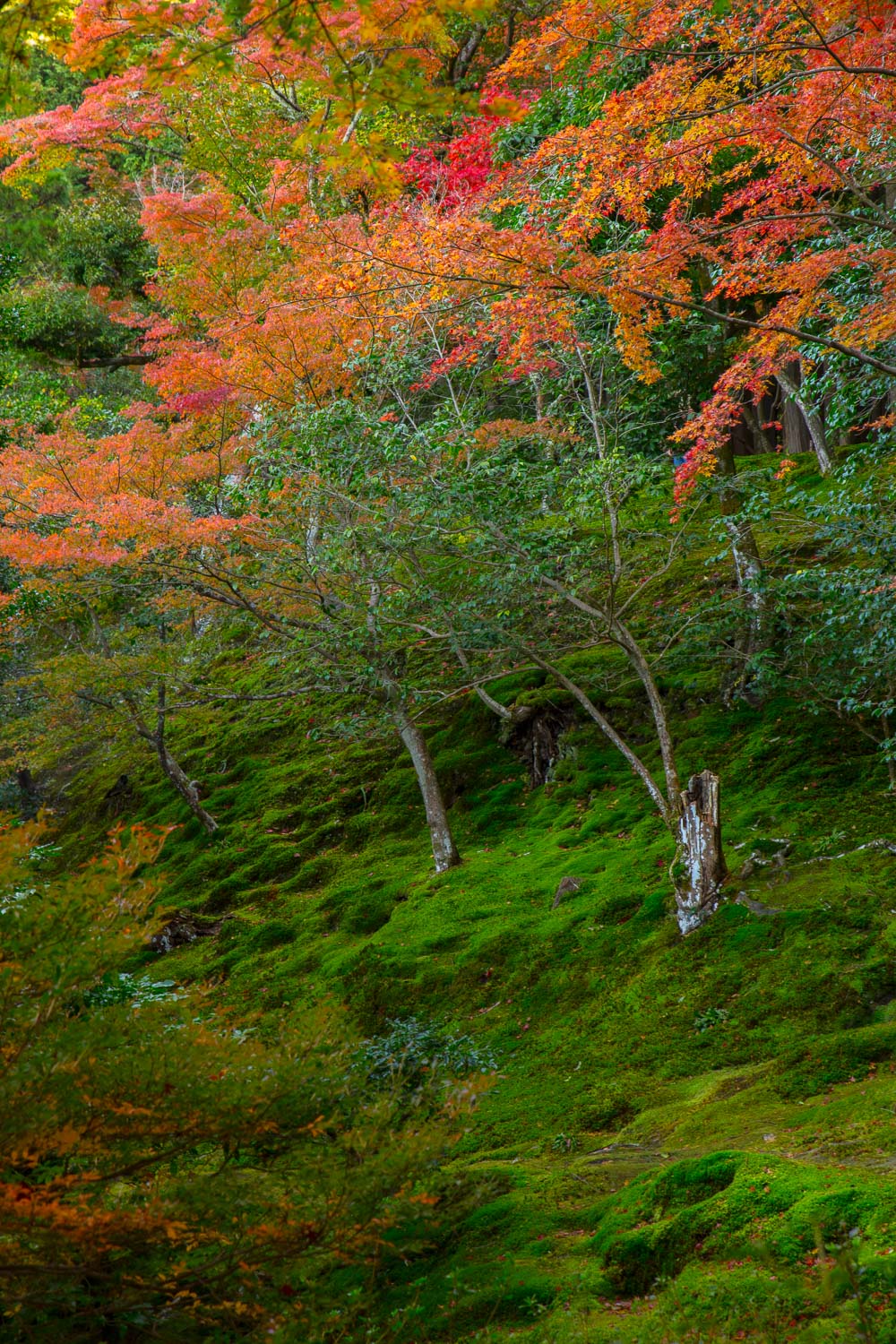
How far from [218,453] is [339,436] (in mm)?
2437

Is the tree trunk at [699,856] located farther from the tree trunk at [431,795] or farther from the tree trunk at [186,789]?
the tree trunk at [186,789]

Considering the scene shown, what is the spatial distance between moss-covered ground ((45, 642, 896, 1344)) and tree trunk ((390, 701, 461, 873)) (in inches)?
12.5

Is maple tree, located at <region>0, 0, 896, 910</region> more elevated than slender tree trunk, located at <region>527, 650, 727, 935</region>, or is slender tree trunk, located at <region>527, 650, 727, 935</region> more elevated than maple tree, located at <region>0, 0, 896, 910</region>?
maple tree, located at <region>0, 0, 896, 910</region>

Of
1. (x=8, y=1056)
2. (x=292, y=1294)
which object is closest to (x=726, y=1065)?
(x=292, y=1294)

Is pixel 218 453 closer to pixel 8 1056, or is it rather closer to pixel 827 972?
pixel 827 972

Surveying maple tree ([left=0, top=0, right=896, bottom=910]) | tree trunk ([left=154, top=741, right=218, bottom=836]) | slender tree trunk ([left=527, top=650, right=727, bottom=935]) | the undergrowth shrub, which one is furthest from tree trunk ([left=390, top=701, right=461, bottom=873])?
tree trunk ([left=154, top=741, right=218, bottom=836])

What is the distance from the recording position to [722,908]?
6.70m

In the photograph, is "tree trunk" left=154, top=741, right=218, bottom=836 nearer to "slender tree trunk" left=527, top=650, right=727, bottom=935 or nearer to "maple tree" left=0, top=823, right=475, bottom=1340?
"slender tree trunk" left=527, top=650, right=727, bottom=935

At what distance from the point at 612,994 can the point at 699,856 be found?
1.10 meters

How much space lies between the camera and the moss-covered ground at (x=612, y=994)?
3.11 m

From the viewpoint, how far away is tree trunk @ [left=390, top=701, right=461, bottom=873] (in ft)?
31.9

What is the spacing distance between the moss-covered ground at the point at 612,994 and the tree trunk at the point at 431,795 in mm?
317

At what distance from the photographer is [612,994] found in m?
6.72

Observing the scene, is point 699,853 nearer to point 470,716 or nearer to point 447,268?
point 447,268
